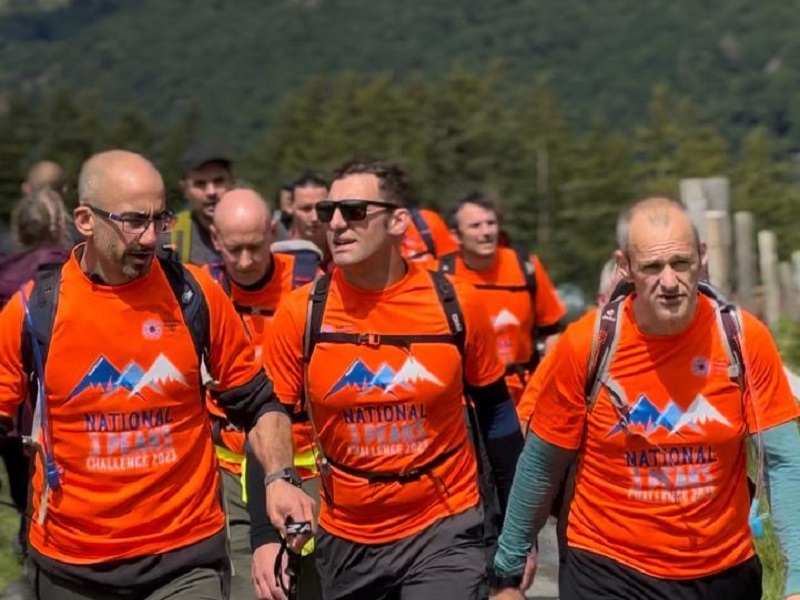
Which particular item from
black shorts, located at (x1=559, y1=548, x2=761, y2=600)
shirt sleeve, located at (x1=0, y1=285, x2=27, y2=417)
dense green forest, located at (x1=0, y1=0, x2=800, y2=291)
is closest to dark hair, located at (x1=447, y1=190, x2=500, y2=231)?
black shorts, located at (x1=559, y1=548, x2=761, y2=600)

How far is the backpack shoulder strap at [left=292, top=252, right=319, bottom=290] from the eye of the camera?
23.9ft

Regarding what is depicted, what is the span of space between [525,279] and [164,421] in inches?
200

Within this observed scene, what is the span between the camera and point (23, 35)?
636 ft

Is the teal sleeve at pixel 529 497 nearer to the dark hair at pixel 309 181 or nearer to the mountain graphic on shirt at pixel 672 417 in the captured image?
the mountain graphic on shirt at pixel 672 417

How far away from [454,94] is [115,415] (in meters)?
82.8

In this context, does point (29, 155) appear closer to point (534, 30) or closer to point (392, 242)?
point (392, 242)

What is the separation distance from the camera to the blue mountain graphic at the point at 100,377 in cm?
467

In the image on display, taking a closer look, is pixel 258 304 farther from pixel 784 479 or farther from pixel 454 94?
pixel 454 94

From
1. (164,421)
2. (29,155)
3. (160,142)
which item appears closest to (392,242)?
(164,421)

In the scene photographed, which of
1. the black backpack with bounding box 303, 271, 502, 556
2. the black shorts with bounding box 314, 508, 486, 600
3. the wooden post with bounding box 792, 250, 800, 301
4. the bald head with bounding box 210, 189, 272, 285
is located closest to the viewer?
the black shorts with bounding box 314, 508, 486, 600

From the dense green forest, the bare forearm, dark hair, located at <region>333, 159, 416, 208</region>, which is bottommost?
the dense green forest

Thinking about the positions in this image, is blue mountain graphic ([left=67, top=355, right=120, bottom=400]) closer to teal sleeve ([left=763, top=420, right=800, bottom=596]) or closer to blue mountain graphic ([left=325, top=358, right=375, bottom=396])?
blue mountain graphic ([left=325, top=358, right=375, bottom=396])

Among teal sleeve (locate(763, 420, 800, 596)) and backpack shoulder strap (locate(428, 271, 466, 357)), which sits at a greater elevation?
backpack shoulder strap (locate(428, 271, 466, 357))

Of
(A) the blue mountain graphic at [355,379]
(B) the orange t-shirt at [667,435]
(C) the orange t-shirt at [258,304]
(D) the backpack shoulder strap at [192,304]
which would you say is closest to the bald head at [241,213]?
(C) the orange t-shirt at [258,304]
